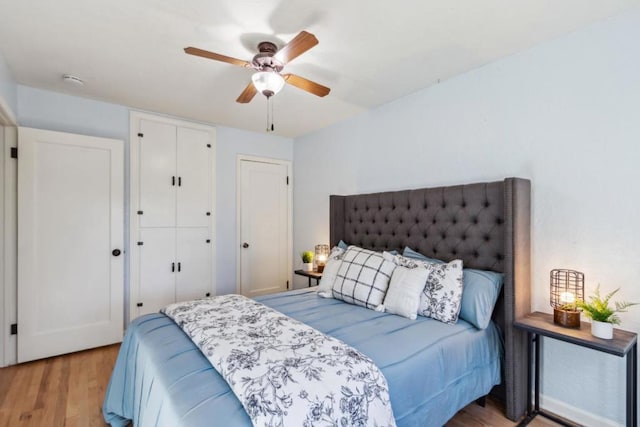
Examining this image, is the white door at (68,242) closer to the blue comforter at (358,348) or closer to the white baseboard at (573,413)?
the blue comforter at (358,348)

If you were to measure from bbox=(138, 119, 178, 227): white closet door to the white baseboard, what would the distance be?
360cm

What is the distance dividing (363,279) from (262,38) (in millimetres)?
1746

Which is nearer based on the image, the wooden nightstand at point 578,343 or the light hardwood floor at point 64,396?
the wooden nightstand at point 578,343

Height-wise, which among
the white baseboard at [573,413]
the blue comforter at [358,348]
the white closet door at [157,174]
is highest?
the white closet door at [157,174]

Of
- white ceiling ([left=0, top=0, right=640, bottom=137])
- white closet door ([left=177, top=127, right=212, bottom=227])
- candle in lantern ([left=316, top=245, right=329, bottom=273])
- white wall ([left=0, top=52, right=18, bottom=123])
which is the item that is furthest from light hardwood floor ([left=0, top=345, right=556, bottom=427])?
white ceiling ([left=0, top=0, right=640, bottom=137])

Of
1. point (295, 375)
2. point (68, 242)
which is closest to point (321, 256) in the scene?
point (295, 375)

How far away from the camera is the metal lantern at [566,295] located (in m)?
1.72

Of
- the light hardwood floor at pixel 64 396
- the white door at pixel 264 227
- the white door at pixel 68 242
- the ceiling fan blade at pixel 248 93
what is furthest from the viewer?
the white door at pixel 264 227

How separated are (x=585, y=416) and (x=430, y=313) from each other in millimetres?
1049

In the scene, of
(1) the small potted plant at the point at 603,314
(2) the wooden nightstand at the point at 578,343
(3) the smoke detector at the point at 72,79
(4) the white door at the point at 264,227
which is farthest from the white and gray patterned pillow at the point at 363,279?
(3) the smoke detector at the point at 72,79

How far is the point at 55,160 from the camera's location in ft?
9.11

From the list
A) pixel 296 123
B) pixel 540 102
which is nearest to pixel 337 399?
pixel 540 102

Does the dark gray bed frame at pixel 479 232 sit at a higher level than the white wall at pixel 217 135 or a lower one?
lower

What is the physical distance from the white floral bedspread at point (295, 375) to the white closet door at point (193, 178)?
2156 millimetres
